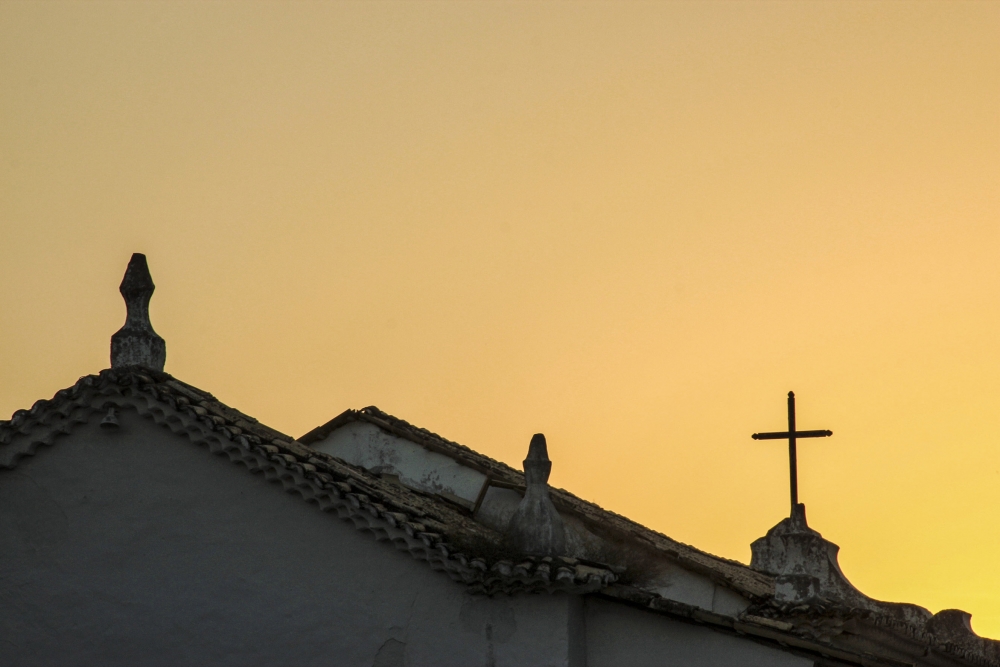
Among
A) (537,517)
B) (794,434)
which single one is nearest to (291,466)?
(537,517)

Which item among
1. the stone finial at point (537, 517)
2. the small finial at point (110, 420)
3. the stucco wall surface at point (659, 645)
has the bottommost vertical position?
the stucco wall surface at point (659, 645)

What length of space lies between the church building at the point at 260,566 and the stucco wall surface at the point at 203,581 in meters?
0.01

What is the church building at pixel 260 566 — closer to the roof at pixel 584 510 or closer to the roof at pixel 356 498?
the roof at pixel 356 498

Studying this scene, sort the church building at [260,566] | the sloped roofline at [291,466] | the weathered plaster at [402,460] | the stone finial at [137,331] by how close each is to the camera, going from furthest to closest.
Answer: the weathered plaster at [402,460] < the stone finial at [137,331] < the church building at [260,566] < the sloped roofline at [291,466]

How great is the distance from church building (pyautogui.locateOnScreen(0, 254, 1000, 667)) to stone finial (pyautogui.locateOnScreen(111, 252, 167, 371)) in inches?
0.9

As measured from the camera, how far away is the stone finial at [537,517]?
15.7 m

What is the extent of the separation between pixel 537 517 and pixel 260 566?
9.13ft

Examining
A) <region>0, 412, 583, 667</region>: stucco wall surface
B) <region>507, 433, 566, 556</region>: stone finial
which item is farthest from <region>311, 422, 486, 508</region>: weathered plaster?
<region>0, 412, 583, 667</region>: stucco wall surface

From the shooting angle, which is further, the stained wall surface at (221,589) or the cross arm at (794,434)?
the cross arm at (794,434)

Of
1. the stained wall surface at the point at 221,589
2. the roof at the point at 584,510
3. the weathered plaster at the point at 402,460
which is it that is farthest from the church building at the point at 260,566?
the weathered plaster at the point at 402,460

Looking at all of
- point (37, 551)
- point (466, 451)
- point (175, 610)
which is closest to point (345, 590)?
point (175, 610)

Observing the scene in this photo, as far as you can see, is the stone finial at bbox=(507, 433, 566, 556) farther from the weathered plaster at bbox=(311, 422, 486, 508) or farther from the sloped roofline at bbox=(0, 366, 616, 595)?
the weathered plaster at bbox=(311, 422, 486, 508)

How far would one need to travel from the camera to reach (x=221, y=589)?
52.2 ft

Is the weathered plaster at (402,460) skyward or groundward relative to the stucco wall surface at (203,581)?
skyward
